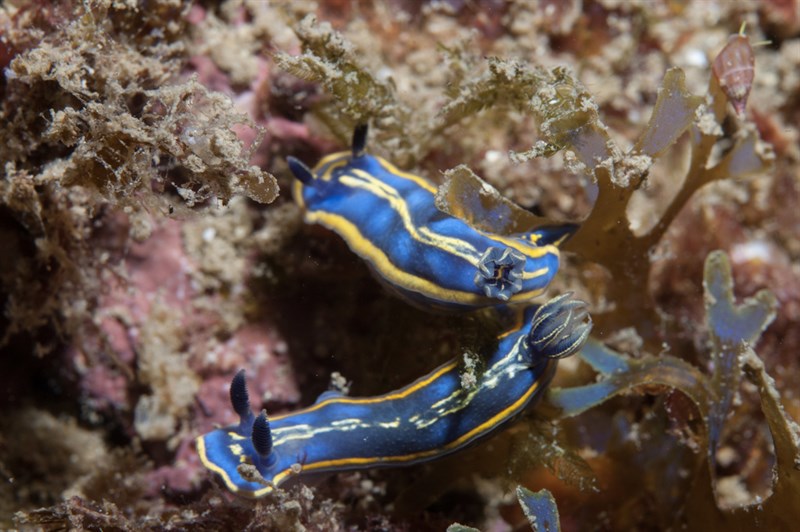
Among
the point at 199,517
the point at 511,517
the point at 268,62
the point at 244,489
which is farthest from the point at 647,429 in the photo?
the point at 268,62

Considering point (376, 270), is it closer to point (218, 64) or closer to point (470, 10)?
point (218, 64)

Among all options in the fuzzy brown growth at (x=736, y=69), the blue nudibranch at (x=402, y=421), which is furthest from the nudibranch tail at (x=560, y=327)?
the fuzzy brown growth at (x=736, y=69)

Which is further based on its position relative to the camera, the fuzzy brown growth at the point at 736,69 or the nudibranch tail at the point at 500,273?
the fuzzy brown growth at the point at 736,69

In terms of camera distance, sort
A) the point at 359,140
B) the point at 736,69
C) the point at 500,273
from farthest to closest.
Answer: the point at 359,140
the point at 736,69
the point at 500,273

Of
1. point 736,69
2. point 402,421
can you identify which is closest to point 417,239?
Result: point 402,421

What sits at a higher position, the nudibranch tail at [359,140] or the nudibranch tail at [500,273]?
the nudibranch tail at [359,140]

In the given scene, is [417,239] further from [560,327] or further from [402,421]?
[402,421]

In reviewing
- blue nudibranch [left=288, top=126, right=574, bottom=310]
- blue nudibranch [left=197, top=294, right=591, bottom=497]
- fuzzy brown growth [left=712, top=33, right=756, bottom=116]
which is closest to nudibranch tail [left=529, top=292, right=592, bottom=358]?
blue nudibranch [left=197, top=294, right=591, bottom=497]

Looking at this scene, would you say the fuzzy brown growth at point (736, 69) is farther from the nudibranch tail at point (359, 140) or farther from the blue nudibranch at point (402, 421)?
the nudibranch tail at point (359, 140)
